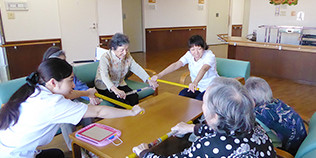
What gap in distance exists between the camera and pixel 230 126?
1.17 m

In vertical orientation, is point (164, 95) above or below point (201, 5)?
below

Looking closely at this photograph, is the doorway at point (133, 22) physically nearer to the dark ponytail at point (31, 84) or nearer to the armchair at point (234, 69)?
the armchair at point (234, 69)

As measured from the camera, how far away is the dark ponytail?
4.83ft

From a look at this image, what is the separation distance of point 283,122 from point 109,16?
5.91 m

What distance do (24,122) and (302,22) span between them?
6958 millimetres

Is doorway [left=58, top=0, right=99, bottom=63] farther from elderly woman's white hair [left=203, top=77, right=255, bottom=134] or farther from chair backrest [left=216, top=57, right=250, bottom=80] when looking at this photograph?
elderly woman's white hair [left=203, top=77, right=255, bottom=134]

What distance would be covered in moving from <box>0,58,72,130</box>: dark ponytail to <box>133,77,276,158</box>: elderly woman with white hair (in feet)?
3.17

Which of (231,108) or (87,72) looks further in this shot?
(87,72)

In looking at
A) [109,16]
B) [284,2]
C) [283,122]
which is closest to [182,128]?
[283,122]

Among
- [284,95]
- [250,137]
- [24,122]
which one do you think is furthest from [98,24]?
[250,137]

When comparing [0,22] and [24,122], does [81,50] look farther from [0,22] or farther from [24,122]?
[24,122]

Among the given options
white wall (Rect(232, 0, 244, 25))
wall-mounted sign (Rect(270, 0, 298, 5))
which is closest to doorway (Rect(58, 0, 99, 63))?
wall-mounted sign (Rect(270, 0, 298, 5))

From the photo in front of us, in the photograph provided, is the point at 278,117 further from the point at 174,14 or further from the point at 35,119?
the point at 174,14

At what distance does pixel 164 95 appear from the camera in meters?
2.74
